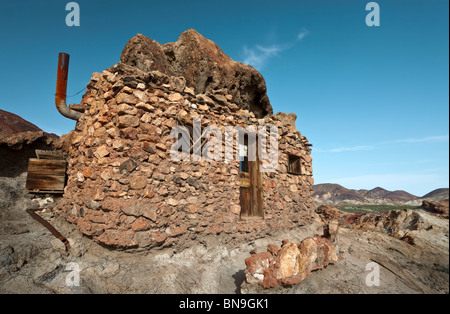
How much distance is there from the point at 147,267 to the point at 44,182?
3001 mm

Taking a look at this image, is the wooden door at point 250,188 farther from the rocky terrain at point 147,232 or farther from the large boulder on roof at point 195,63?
the large boulder on roof at point 195,63

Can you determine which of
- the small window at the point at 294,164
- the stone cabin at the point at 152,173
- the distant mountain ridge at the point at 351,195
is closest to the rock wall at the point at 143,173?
the stone cabin at the point at 152,173

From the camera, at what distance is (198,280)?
12.0 feet

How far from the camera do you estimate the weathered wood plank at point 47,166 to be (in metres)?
4.64

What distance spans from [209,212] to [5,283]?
9.63 ft

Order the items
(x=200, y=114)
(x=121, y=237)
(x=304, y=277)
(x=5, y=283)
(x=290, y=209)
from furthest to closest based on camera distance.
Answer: (x=290, y=209) → (x=200, y=114) → (x=304, y=277) → (x=121, y=237) → (x=5, y=283)

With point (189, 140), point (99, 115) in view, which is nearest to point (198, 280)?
point (189, 140)

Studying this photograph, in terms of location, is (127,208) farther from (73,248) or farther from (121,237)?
(73,248)

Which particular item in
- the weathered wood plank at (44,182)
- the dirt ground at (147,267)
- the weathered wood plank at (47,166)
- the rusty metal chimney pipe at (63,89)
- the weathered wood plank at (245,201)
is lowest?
the dirt ground at (147,267)

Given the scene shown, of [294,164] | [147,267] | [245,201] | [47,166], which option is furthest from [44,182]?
[294,164]

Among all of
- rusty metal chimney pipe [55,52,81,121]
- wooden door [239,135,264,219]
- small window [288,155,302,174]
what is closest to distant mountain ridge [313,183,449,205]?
small window [288,155,302,174]

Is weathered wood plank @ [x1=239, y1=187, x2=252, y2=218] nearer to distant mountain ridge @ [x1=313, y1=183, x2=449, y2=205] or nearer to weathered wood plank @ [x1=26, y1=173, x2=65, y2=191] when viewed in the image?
weathered wood plank @ [x1=26, y1=173, x2=65, y2=191]

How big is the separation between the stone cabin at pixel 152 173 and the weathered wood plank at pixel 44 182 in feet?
0.95

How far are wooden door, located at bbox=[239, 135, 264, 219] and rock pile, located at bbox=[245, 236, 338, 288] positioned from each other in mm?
1662
